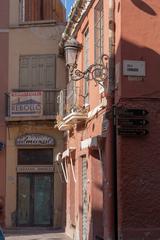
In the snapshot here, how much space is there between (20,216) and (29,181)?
135 centimetres

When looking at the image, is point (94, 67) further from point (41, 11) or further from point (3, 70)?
point (41, 11)

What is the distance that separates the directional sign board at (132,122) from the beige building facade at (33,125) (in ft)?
37.9

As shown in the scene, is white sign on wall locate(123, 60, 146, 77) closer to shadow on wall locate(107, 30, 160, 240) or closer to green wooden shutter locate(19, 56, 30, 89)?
shadow on wall locate(107, 30, 160, 240)

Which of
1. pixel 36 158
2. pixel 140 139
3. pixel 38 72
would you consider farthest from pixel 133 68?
pixel 36 158

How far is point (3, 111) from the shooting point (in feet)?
76.1

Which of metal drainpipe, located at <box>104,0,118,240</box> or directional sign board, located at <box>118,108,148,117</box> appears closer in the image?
directional sign board, located at <box>118,108,148,117</box>

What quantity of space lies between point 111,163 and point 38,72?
40.6 ft

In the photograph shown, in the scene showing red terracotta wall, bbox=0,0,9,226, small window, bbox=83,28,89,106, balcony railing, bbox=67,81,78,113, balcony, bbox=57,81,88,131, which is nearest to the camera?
balcony, bbox=57,81,88,131

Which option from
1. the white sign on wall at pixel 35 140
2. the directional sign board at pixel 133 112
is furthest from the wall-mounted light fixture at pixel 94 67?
the white sign on wall at pixel 35 140

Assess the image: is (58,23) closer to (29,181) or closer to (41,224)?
(29,181)

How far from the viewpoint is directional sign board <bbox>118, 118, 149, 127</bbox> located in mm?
11047

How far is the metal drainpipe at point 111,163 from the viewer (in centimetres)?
1129

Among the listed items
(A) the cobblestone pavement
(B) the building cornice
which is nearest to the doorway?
(A) the cobblestone pavement

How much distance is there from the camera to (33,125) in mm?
23078
